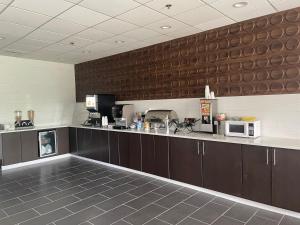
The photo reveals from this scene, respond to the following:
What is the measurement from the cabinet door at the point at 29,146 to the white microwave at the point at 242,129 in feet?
13.9

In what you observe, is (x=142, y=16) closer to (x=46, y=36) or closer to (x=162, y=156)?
(x=46, y=36)

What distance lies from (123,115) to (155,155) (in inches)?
51.6

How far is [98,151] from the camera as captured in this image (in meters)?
4.93

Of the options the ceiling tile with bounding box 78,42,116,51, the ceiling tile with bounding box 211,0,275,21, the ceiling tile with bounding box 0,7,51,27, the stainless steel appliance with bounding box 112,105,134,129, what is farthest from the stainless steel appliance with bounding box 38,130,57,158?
the ceiling tile with bounding box 211,0,275,21

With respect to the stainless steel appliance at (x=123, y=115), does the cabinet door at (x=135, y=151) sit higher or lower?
lower

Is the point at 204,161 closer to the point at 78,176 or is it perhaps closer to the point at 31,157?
the point at 78,176

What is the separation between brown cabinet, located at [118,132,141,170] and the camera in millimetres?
4094

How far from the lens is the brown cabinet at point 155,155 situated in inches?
145

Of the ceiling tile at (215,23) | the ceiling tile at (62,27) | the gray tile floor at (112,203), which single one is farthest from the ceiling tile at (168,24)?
the gray tile floor at (112,203)

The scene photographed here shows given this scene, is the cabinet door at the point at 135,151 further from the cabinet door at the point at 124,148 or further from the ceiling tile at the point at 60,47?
the ceiling tile at the point at 60,47

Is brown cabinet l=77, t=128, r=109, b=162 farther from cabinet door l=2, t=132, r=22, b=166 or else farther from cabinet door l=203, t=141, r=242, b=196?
cabinet door l=203, t=141, r=242, b=196

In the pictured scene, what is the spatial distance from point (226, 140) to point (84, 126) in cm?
360

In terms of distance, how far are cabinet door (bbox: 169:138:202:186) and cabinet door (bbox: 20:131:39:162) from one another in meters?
3.37

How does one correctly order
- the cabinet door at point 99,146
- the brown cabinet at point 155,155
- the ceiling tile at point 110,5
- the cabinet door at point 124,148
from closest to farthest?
1. the ceiling tile at point 110,5
2. the brown cabinet at point 155,155
3. the cabinet door at point 124,148
4. the cabinet door at point 99,146
